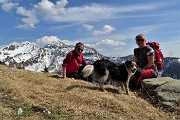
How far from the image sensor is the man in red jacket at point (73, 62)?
55.9 feet

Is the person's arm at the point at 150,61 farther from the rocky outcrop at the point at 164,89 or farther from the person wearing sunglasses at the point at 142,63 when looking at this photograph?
the rocky outcrop at the point at 164,89

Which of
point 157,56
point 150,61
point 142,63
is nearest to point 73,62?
point 142,63

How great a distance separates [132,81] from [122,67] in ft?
5.78

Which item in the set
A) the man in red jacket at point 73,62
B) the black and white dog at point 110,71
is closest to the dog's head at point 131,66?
the black and white dog at point 110,71

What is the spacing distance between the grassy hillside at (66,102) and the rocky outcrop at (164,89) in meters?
0.68

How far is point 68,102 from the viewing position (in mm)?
12750

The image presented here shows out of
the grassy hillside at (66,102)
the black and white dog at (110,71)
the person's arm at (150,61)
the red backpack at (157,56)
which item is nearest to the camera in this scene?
the grassy hillside at (66,102)

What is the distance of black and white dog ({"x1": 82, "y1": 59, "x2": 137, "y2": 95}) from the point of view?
47.7ft

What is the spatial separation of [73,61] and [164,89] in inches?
186

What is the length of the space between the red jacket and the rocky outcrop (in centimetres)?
341

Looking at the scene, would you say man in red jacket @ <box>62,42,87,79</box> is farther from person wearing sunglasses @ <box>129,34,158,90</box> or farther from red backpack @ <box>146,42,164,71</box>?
red backpack @ <box>146,42,164,71</box>

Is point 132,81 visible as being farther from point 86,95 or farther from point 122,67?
point 86,95

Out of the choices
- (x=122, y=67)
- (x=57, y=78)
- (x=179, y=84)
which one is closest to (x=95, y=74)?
(x=122, y=67)

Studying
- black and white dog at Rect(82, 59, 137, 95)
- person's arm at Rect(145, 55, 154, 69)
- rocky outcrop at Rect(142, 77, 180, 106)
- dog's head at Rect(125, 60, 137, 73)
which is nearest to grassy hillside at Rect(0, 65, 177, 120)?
black and white dog at Rect(82, 59, 137, 95)
